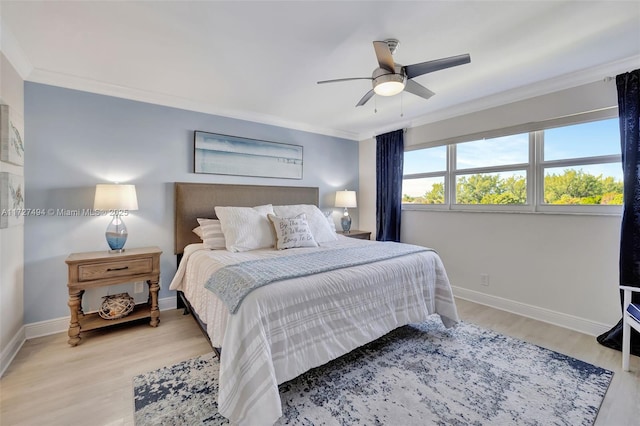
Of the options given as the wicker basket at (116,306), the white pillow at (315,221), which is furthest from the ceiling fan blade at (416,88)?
the wicker basket at (116,306)

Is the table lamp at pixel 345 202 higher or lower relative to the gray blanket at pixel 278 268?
higher

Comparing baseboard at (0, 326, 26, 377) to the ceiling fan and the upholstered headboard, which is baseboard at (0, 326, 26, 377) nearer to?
the upholstered headboard

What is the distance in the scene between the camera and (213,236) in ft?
9.41

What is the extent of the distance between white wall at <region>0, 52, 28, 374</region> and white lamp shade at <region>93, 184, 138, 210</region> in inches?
21.7

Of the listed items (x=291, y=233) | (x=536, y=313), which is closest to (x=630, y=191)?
(x=536, y=313)

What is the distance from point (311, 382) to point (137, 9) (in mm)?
2644

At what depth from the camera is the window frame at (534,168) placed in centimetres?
256

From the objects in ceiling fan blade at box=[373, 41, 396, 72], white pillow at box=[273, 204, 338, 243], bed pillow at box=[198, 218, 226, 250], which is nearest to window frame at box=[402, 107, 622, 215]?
white pillow at box=[273, 204, 338, 243]

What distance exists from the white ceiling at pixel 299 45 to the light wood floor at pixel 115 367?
234 cm

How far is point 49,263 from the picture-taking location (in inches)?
101

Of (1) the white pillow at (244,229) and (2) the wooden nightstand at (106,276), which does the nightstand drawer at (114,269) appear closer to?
(2) the wooden nightstand at (106,276)

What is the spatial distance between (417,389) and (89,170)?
342 cm

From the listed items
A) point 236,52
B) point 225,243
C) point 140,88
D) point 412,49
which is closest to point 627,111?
point 412,49

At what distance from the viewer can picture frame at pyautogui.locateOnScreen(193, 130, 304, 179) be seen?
11.0 ft
